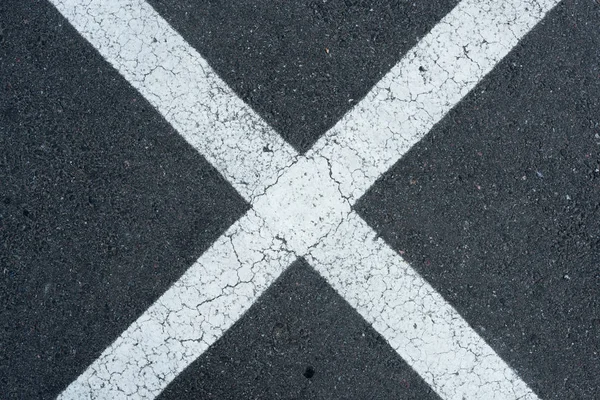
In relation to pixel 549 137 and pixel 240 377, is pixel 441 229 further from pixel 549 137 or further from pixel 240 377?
pixel 240 377

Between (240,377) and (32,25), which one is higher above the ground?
(32,25)

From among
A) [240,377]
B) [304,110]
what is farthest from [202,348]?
[304,110]

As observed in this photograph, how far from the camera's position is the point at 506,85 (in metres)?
2.93

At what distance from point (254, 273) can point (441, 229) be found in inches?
40.2

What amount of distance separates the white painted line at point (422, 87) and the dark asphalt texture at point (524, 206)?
7 cm

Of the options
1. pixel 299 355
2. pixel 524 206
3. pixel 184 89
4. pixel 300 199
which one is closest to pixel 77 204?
pixel 184 89

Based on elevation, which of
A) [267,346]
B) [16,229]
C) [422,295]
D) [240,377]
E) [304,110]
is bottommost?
[16,229]

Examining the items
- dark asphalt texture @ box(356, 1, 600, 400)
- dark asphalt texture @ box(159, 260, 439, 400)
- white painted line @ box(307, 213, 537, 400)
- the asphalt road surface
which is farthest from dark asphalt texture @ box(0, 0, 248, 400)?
dark asphalt texture @ box(356, 1, 600, 400)

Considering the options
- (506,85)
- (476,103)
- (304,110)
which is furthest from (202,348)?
(506,85)

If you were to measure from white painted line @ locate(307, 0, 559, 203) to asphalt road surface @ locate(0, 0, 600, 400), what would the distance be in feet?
0.04

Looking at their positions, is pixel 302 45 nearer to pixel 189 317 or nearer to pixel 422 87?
pixel 422 87

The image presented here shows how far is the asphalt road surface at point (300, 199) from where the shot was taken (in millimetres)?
2842

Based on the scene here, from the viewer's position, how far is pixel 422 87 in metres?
2.91

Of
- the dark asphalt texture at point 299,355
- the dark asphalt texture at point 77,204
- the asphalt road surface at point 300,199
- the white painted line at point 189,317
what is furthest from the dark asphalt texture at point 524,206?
the dark asphalt texture at point 77,204
